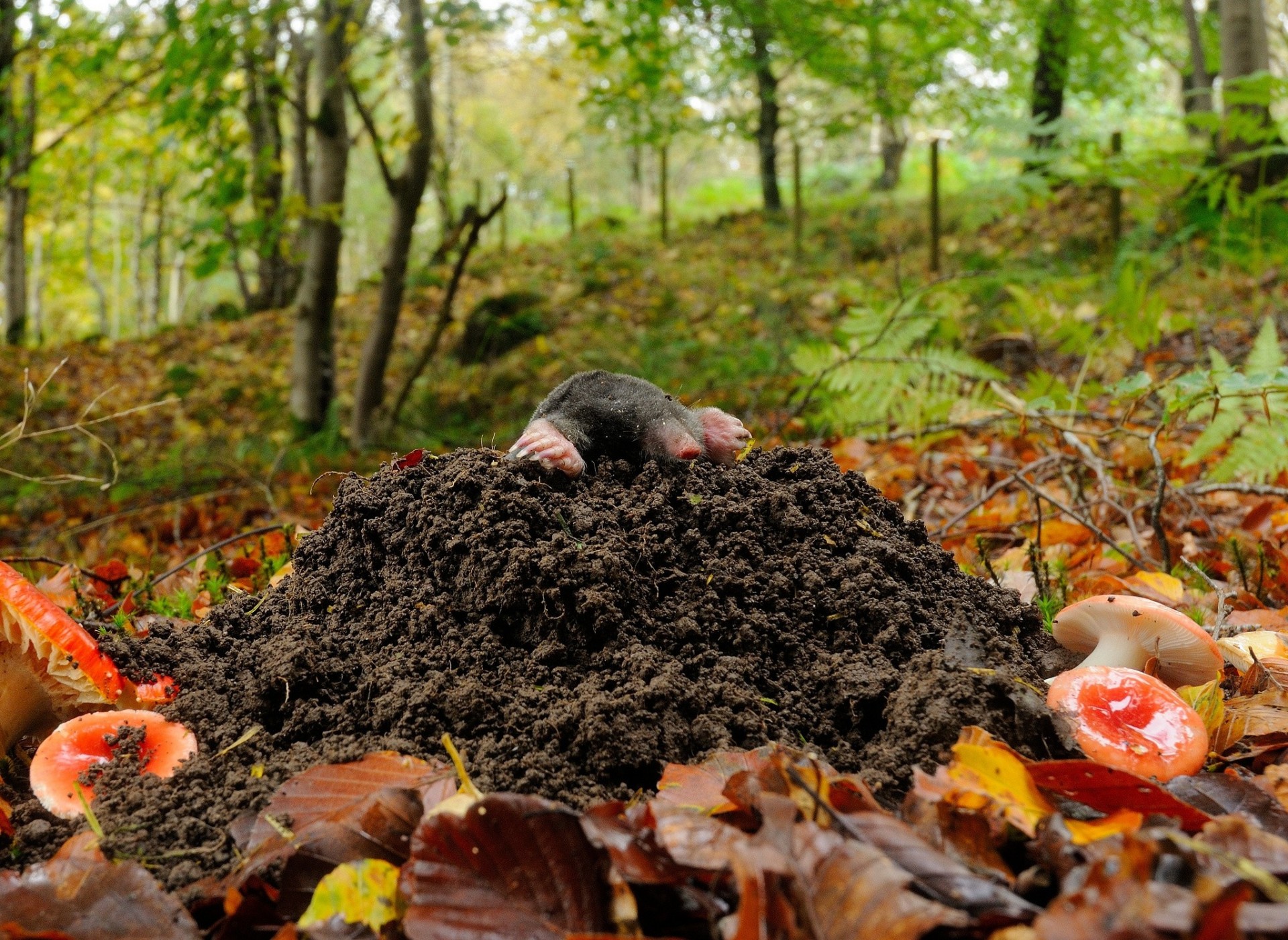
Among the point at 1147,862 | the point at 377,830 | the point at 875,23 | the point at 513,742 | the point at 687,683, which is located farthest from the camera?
the point at 875,23

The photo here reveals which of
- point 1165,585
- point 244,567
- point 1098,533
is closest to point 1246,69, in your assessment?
point 1098,533

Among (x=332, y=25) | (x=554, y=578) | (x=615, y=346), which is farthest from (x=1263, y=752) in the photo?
(x=615, y=346)

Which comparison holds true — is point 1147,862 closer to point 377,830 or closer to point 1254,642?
point 377,830

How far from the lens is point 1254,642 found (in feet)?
7.26

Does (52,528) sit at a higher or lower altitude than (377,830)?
lower

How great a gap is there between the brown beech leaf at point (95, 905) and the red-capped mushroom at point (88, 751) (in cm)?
26

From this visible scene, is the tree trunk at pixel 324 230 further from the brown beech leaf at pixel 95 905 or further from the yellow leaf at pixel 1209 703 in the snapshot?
the yellow leaf at pixel 1209 703

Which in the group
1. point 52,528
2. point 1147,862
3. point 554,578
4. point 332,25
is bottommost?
point 52,528

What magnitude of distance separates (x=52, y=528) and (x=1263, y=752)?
25.3 ft

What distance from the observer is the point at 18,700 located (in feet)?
6.09

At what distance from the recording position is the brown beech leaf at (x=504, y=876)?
3.82 ft

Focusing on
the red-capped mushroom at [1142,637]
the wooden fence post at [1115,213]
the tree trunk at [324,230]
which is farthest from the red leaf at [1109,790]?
the wooden fence post at [1115,213]

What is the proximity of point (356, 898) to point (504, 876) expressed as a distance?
0.22 m

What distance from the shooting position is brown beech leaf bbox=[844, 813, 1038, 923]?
43.9 inches
